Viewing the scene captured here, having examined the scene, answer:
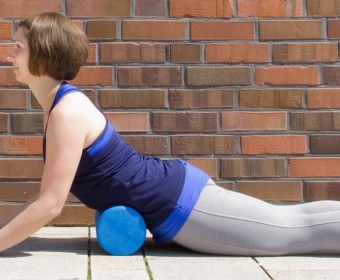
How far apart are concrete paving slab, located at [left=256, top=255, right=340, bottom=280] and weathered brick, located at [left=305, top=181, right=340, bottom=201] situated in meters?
0.75

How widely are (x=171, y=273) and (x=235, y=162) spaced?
1203 millimetres

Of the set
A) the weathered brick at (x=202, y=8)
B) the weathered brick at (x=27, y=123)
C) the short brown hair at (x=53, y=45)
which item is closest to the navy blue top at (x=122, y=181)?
the short brown hair at (x=53, y=45)

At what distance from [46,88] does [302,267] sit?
1290mm

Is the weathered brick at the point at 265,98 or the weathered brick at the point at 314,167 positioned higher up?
the weathered brick at the point at 265,98

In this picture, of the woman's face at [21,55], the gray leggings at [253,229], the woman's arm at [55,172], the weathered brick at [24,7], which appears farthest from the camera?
the weathered brick at [24,7]

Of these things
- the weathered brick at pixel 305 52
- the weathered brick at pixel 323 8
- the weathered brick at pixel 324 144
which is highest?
the weathered brick at pixel 323 8

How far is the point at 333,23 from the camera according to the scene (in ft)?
13.5

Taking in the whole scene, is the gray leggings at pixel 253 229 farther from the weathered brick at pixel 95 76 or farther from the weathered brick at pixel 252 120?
the weathered brick at pixel 95 76

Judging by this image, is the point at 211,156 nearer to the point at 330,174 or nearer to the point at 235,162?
the point at 235,162

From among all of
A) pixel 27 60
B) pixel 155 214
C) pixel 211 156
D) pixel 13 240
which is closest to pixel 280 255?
pixel 155 214

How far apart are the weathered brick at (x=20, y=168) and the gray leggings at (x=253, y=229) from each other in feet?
3.35

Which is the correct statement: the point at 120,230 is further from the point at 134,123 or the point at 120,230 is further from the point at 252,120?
→ the point at 252,120

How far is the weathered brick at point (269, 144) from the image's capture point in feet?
13.5

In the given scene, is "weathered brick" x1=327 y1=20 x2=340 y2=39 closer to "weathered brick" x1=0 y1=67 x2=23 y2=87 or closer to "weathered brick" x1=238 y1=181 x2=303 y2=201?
"weathered brick" x1=238 y1=181 x2=303 y2=201
